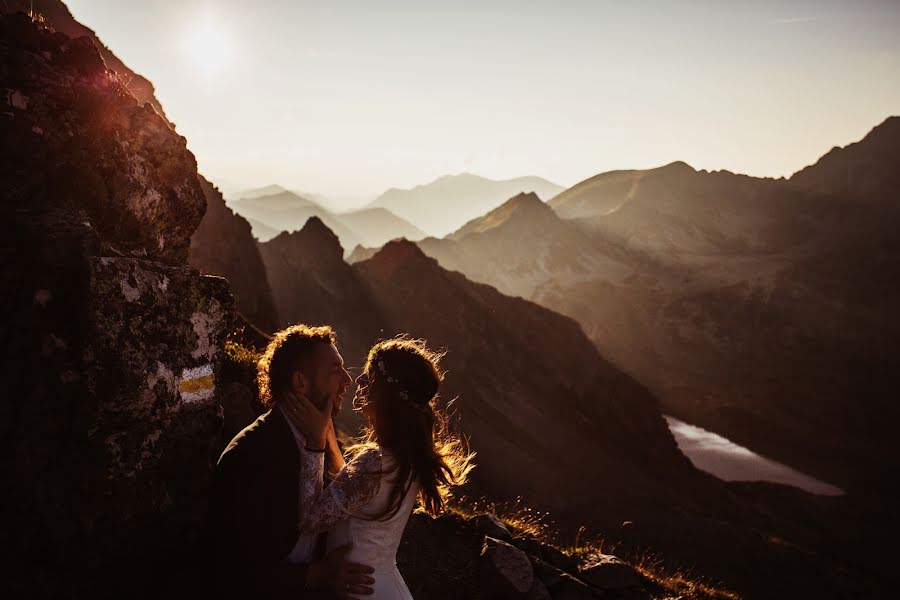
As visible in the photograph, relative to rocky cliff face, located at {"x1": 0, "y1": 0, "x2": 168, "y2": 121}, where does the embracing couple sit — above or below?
below

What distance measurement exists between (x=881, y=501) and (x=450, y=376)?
5020cm

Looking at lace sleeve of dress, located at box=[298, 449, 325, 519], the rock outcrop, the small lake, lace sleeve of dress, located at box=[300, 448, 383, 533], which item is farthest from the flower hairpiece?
the small lake

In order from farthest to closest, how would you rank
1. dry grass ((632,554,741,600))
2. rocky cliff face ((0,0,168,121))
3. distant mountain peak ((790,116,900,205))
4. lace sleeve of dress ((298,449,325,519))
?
distant mountain peak ((790,116,900,205))
rocky cliff face ((0,0,168,121))
dry grass ((632,554,741,600))
lace sleeve of dress ((298,449,325,519))

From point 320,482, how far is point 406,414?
73 centimetres

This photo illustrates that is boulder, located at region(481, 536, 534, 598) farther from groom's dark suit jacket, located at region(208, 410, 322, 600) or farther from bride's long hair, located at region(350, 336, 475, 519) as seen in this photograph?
groom's dark suit jacket, located at region(208, 410, 322, 600)

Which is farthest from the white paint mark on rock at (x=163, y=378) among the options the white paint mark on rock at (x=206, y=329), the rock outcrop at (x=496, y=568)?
the rock outcrop at (x=496, y=568)

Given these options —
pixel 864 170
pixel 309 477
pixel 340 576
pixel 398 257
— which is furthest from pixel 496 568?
pixel 864 170

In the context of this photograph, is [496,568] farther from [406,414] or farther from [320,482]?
[406,414]

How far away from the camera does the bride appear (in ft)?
9.73

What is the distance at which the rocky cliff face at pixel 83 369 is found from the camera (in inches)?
109

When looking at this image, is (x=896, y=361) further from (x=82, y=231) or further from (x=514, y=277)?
(x=82, y=231)

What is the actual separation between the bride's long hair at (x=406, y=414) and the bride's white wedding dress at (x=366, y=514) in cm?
6

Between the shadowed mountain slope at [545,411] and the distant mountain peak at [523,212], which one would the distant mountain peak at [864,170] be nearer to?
the distant mountain peak at [523,212]

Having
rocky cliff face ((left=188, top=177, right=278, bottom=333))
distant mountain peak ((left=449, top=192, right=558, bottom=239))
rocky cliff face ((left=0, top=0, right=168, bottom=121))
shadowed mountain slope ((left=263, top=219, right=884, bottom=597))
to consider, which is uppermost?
distant mountain peak ((left=449, top=192, right=558, bottom=239))
